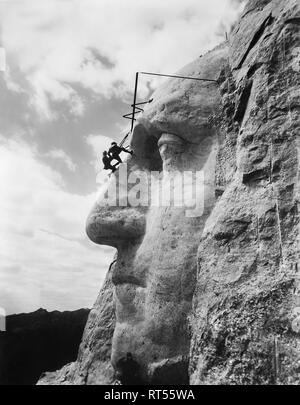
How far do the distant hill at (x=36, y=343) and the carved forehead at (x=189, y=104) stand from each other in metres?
10.9

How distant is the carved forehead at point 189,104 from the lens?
553 centimetres

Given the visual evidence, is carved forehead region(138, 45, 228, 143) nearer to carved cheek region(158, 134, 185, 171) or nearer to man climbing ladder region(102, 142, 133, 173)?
carved cheek region(158, 134, 185, 171)

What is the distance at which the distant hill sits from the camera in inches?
560

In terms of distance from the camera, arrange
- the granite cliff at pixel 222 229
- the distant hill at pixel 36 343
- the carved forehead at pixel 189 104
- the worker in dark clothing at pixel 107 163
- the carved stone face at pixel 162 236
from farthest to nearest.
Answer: the distant hill at pixel 36 343
the worker in dark clothing at pixel 107 163
the carved forehead at pixel 189 104
the carved stone face at pixel 162 236
the granite cliff at pixel 222 229

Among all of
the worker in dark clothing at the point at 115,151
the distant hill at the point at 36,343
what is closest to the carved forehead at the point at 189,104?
the worker in dark clothing at the point at 115,151

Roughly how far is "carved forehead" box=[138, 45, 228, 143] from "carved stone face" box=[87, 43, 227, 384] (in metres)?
0.01

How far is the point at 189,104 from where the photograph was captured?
5.62 metres

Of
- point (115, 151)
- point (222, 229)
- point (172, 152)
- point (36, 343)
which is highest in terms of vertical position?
point (115, 151)

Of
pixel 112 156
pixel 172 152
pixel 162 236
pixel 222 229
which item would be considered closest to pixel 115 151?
pixel 112 156

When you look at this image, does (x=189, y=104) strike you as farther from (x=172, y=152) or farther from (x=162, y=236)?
(x=162, y=236)

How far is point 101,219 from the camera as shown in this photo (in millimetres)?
5887

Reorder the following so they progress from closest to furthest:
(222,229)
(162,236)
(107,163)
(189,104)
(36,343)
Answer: (222,229), (162,236), (189,104), (107,163), (36,343)

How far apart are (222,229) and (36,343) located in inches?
481

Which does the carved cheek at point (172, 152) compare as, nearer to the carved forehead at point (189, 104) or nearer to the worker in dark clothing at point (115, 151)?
the carved forehead at point (189, 104)
